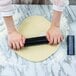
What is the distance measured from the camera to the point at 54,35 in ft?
3.83

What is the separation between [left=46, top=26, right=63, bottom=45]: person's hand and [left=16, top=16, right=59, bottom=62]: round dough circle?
0.08 feet

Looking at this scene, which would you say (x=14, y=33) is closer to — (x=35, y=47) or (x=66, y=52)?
(x=35, y=47)

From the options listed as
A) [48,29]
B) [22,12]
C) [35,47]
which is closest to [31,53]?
[35,47]

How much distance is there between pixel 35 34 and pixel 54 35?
0.10 m

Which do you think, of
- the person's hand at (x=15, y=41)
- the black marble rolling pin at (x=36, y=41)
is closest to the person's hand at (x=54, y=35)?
the black marble rolling pin at (x=36, y=41)

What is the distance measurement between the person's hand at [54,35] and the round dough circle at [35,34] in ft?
0.08

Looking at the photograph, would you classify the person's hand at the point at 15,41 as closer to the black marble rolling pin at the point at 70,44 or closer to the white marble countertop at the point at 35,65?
the white marble countertop at the point at 35,65

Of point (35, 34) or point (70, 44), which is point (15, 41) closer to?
point (35, 34)

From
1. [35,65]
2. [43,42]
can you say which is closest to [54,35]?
[43,42]

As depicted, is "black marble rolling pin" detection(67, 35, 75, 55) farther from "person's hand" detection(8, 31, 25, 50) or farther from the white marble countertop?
"person's hand" detection(8, 31, 25, 50)

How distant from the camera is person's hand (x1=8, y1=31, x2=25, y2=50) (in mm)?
1142

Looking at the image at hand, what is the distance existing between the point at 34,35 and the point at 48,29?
7cm

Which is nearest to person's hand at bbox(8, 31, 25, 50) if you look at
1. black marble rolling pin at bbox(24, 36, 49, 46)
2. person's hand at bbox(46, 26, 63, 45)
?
black marble rolling pin at bbox(24, 36, 49, 46)

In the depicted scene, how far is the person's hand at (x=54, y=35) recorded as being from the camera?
1165 mm
